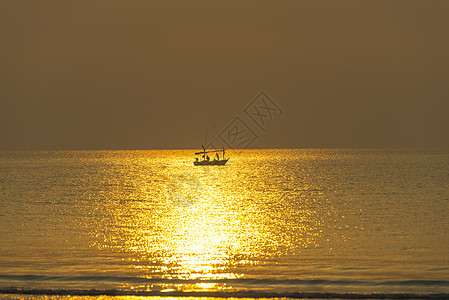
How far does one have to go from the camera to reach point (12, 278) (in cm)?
2170

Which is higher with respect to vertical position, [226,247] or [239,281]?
[226,247]

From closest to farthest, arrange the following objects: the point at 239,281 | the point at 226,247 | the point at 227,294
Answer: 1. the point at 227,294
2. the point at 239,281
3. the point at 226,247

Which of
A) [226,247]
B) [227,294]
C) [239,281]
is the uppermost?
[226,247]

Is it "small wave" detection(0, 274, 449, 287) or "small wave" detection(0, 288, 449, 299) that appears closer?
"small wave" detection(0, 288, 449, 299)

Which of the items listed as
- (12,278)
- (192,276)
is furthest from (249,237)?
(12,278)

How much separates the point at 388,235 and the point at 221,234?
36.3ft

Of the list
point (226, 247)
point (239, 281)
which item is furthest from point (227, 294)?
point (226, 247)

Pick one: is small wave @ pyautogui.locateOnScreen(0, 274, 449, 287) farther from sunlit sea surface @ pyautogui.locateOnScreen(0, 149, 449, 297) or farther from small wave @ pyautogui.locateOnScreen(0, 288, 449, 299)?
small wave @ pyautogui.locateOnScreen(0, 288, 449, 299)

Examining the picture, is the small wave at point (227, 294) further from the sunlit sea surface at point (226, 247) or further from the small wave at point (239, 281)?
the small wave at point (239, 281)

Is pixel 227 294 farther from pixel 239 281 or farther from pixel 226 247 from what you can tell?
pixel 226 247

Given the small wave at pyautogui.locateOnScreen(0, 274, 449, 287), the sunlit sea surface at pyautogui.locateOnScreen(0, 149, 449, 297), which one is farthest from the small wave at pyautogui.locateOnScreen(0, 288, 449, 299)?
the small wave at pyautogui.locateOnScreen(0, 274, 449, 287)

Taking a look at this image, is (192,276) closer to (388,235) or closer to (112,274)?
(112,274)

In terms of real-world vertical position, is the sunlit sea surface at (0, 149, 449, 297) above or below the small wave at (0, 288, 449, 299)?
above

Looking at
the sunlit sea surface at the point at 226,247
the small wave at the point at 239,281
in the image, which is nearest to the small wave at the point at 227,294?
the sunlit sea surface at the point at 226,247
